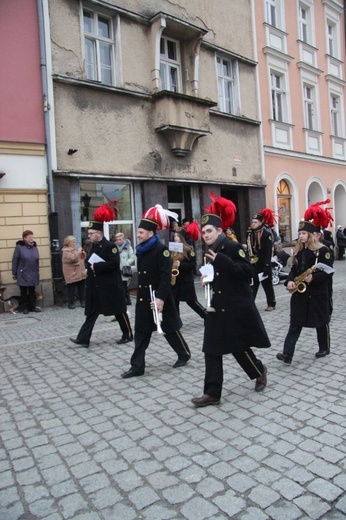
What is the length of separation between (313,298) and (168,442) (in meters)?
2.69

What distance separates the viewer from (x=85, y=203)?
12.1m

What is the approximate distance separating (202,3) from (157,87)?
4.10 m

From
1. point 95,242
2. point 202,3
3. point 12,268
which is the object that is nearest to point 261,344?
point 95,242

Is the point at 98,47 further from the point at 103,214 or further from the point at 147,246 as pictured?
the point at 147,246

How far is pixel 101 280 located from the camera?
263 inches

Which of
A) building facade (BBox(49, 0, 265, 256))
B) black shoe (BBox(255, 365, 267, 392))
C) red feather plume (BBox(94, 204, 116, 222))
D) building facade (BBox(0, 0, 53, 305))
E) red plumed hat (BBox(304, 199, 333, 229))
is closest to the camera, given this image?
black shoe (BBox(255, 365, 267, 392))

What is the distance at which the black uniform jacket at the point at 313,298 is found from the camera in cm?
534

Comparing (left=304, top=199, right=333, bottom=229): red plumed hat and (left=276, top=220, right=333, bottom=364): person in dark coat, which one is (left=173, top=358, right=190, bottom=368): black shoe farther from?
(left=304, top=199, right=333, bottom=229): red plumed hat

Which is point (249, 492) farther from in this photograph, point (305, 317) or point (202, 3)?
point (202, 3)

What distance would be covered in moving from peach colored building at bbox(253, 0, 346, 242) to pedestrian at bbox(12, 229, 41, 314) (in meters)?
10.2

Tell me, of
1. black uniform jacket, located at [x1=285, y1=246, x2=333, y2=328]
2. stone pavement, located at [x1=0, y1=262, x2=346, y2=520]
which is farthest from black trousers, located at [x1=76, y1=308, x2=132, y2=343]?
black uniform jacket, located at [x1=285, y1=246, x2=333, y2=328]

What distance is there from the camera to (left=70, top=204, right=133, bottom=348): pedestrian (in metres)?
6.63

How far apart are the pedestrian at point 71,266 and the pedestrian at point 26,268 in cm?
65

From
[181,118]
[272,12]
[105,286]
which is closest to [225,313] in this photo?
[105,286]
